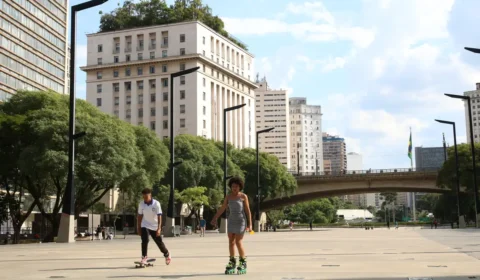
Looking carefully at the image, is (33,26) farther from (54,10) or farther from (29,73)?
(54,10)

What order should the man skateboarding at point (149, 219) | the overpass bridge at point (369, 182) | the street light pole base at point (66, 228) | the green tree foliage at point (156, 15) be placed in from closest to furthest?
the man skateboarding at point (149, 219), the street light pole base at point (66, 228), the overpass bridge at point (369, 182), the green tree foliage at point (156, 15)

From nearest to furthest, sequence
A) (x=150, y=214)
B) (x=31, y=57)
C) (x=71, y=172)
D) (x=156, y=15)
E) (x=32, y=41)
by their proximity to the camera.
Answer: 1. (x=150, y=214)
2. (x=71, y=172)
3. (x=31, y=57)
4. (x=32, y=41)
5. (x=156, y=15)

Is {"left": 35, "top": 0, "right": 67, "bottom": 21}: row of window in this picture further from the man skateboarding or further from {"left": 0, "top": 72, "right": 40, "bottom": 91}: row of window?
the man skateboarding

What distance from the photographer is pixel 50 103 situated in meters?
43.2

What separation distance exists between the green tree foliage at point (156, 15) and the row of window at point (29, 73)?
31.3 meters

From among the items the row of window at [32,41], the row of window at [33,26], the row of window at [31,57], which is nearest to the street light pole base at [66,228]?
the row of window at [31,57]

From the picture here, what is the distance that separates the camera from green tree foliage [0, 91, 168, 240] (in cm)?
3875

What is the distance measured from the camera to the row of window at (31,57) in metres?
75.1

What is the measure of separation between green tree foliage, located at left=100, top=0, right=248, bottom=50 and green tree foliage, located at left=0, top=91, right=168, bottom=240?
243ft

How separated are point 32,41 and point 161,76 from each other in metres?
31.8

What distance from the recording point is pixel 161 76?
365ft

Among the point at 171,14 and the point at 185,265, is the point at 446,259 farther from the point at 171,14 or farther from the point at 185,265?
the point at 171,14

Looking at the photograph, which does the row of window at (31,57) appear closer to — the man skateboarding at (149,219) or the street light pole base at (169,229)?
the street light pole base at (169,229)

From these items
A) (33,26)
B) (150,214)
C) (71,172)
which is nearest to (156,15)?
(33,26)
